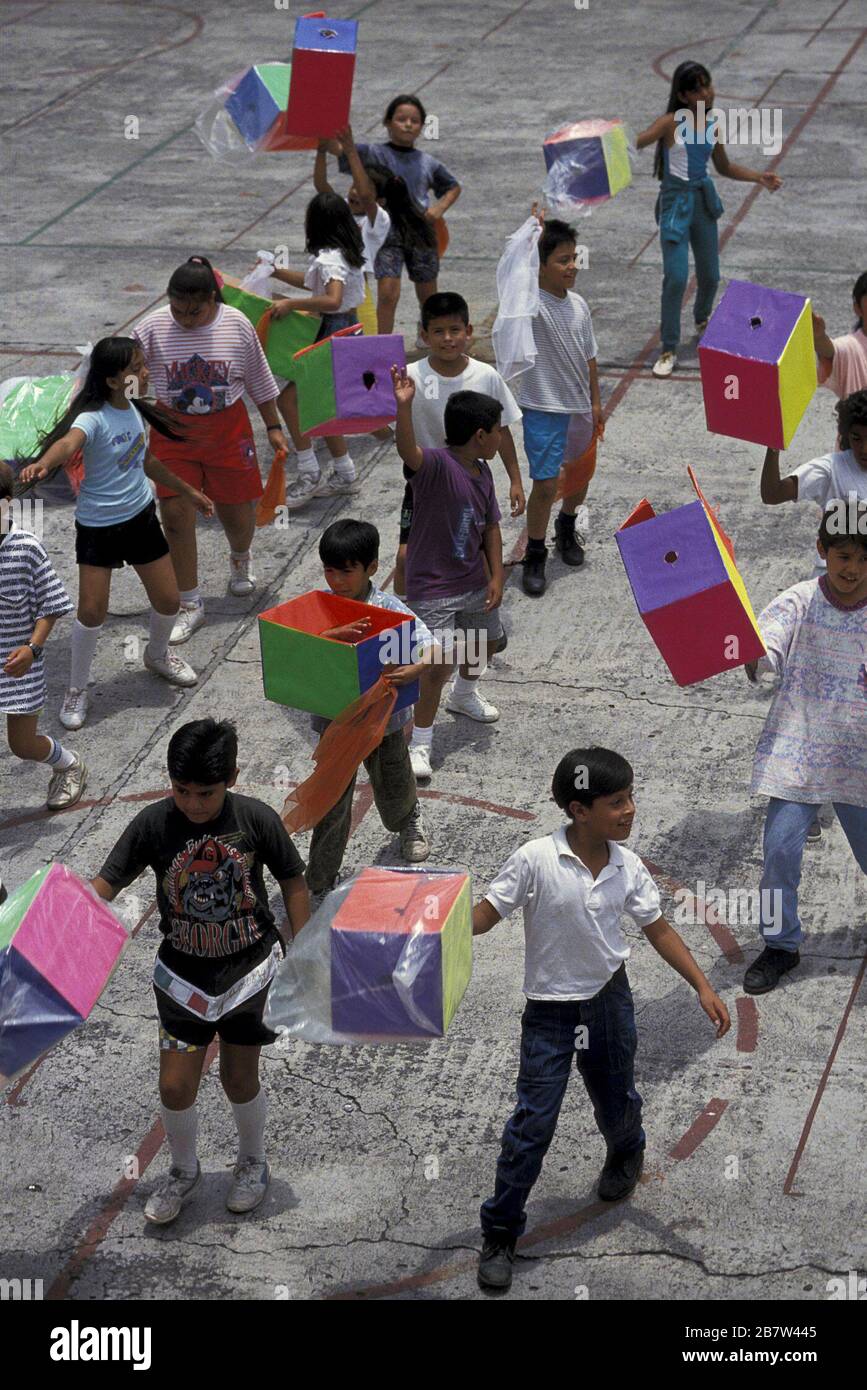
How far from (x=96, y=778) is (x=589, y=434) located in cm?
317

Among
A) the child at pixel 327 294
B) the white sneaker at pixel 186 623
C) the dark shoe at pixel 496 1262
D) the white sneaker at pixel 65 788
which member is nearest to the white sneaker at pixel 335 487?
the child at pixel 327 294

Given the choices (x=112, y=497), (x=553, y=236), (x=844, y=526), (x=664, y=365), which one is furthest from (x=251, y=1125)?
(x=664, y=365)

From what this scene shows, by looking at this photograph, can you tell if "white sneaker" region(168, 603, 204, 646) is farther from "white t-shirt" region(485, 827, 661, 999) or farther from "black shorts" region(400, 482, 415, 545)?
"white t-shirt" region(485, 827, 661, 999)

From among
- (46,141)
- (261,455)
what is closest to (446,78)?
(46,141)

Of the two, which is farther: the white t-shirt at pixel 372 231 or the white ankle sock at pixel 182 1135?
the white t-shirt at pixel 372 231

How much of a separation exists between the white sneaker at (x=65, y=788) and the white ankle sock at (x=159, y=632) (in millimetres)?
971

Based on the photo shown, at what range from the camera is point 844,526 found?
6.19 meters

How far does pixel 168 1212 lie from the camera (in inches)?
213

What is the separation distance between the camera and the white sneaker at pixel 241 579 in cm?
923

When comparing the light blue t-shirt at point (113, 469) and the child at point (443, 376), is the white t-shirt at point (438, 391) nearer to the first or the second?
the child at point (443, 376)

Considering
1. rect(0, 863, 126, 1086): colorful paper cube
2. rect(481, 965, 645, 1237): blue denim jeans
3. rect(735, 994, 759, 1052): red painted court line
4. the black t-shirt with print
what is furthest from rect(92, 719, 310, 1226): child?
rect(735, 994, 759, 1052): red painted court line

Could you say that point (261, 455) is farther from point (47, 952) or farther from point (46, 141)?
point (46, 141)

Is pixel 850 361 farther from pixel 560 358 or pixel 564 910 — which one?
pixel 564 910

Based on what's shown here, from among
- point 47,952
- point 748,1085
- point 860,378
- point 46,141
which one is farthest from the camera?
point 46,141
